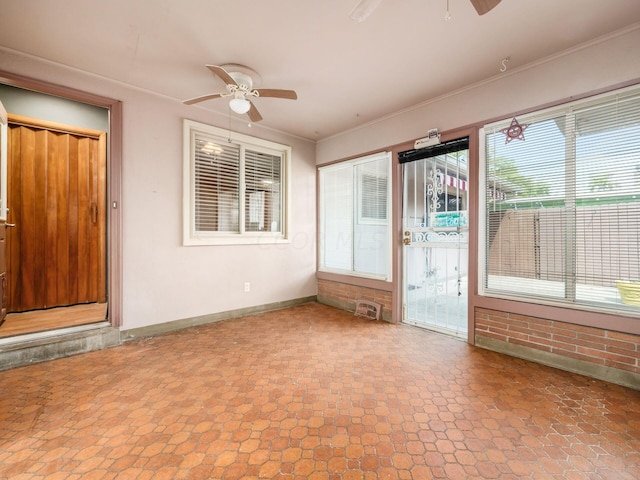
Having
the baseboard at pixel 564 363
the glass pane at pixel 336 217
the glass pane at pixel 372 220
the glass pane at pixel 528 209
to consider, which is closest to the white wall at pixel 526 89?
the glass pane at pixel 528 209

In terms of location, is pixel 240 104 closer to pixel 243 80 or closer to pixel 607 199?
pixel 243 80

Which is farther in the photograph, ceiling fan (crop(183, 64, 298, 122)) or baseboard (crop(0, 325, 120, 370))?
ceiling fan (crop(183, 64, 298, 122))

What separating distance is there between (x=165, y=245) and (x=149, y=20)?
92.7 inches

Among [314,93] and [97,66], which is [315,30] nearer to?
[314,93]

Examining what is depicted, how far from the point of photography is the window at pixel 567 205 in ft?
7.78

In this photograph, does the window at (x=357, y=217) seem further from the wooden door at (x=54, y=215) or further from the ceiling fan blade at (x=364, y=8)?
the wooden door at (x=54, y=215)

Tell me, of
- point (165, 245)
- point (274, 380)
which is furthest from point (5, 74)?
point (274, 380)

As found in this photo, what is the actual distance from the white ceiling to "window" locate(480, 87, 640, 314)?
696 mm

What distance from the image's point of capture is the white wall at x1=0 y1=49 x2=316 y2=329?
324 cm

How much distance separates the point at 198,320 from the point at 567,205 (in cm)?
447

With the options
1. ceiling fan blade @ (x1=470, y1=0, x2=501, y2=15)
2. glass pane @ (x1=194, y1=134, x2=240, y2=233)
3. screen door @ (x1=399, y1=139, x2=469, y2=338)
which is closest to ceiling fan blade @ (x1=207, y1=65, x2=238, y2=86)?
glass pane @ (x1=194, y1=134, x2=240, y2=233)

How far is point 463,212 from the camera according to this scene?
3.39 m

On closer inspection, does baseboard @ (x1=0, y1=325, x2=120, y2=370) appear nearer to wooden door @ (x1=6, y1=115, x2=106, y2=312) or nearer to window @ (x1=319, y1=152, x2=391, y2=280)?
wooden door @ (x1=6, y1=115, x2=106, y2=312)

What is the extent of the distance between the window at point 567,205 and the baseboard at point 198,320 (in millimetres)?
3050
